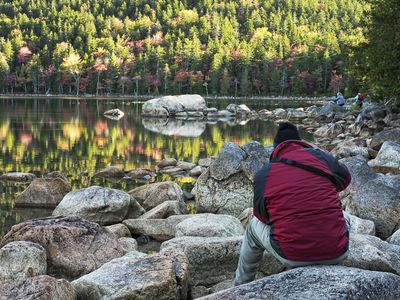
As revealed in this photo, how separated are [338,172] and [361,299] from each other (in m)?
1.40

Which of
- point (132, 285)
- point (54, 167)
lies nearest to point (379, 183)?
point (132, 285)

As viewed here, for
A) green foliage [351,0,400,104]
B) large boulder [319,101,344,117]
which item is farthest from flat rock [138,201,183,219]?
large boulder [319,101,344,117]

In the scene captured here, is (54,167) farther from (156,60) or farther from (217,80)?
A: (156,60)

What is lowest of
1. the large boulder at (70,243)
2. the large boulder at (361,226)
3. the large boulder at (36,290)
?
the large boulder at (70,243)

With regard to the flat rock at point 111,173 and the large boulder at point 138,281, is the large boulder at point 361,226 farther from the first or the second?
the flat rock at point 111,173

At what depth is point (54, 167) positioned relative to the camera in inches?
839

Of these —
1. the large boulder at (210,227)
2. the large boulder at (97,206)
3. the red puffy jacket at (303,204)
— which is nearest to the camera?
the red puffy jacket at (303,204)

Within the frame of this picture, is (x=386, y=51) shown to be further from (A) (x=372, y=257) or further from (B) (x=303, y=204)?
(B) (x=303, y=204)

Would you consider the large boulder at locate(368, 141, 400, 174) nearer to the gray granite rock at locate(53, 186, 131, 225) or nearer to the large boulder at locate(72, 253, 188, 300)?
the gray granite rock at locate(53, 186, 131, 225)

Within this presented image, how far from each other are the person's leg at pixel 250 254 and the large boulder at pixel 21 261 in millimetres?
3165

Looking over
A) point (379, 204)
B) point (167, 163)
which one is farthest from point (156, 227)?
point (167, 163)

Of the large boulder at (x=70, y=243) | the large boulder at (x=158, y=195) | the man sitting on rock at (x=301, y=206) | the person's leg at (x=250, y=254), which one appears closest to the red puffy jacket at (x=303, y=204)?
the man sitting on rock at (x=301, y=206)

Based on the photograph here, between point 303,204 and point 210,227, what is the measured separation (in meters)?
4.44

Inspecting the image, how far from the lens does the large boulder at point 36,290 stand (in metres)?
5.64
